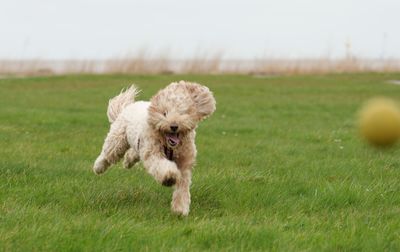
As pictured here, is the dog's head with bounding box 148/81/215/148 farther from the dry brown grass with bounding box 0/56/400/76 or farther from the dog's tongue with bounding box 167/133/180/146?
the dry brown grass with bounding box 0/56/400/76

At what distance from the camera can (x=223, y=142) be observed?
36.8 ft

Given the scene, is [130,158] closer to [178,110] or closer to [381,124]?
[178,110]

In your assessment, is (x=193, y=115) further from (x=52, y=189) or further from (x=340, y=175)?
(x=340, y=175)

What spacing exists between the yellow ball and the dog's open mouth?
12.9 ft

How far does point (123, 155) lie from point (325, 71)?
31.8 meters

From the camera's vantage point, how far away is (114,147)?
716 centimetres

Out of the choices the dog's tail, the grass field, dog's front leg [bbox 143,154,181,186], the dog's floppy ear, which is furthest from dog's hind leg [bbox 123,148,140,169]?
the dog's floppy ear

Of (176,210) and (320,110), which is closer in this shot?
(176,210)

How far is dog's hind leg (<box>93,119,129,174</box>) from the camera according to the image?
280 inches

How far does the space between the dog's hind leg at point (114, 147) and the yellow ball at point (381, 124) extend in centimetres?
351

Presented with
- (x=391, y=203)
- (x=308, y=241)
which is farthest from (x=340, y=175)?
(x=308, y=241)

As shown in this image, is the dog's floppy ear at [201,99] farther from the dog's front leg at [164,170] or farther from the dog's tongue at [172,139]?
the dog's front leg at [164,170]

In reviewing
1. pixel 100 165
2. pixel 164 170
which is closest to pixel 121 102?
pixel 100 165

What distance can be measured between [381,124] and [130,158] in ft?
11.5
